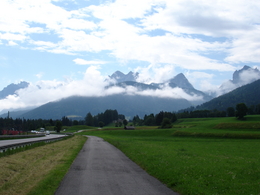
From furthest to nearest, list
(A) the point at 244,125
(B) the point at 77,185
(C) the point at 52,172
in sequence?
1. (A) the point at 244,125
2. (C) the point at 52,172
3. (B) the point at 77,185

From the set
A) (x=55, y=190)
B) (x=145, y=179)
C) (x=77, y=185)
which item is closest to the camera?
(x=55, y=190)

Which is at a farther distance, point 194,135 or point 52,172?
point 194,135

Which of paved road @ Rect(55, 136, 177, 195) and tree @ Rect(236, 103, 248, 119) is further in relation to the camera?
tree @ Rect(236, 103, 248, 119)

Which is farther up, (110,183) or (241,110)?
(241,110)

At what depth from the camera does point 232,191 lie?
505 inches

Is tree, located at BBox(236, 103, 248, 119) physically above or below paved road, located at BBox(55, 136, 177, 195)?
above

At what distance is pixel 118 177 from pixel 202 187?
6052mm

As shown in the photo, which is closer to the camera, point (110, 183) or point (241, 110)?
point (110, 183)

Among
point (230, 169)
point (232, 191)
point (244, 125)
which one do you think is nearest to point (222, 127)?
point (244, 125)

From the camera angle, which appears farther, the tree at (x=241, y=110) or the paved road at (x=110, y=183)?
the tree at (x=241, y=110)

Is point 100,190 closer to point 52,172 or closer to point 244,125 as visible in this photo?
point 52,172

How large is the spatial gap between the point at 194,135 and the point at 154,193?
70366 millimetres

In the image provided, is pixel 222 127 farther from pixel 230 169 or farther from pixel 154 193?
pixel 154 193

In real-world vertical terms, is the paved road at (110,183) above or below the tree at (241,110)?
below
